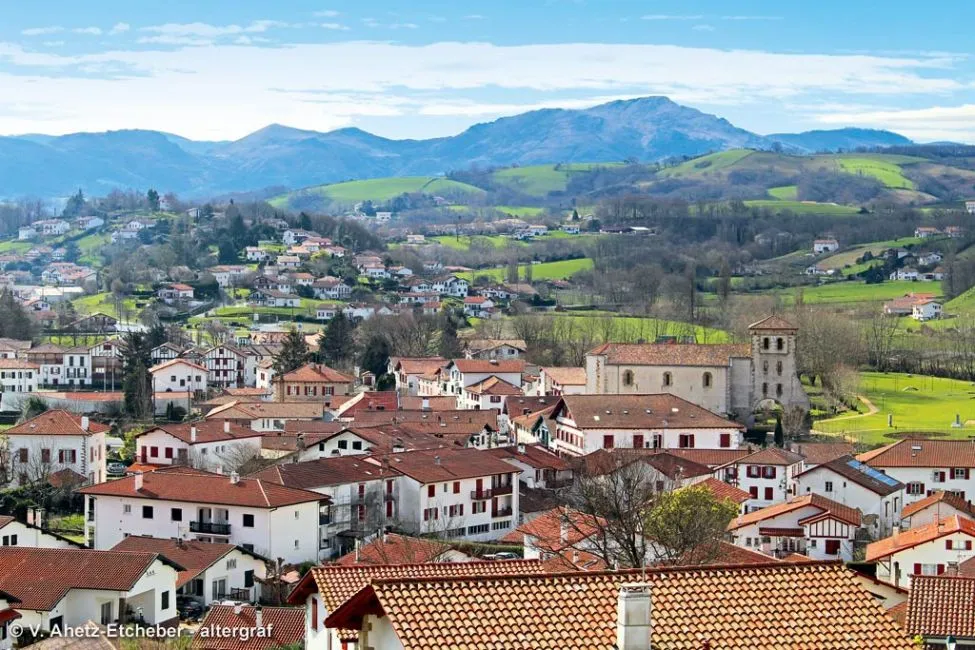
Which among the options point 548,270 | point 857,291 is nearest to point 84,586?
point 857,291

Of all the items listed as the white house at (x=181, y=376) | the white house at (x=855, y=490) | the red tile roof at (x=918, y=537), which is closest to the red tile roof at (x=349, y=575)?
the red tile roof at (x=918, y=537)

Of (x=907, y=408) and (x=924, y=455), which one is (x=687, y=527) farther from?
(x=907, y=408)

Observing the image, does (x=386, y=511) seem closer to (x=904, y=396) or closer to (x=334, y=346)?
(x=904, y=396)

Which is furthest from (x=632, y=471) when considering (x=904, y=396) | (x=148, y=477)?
(x=904, y=396)

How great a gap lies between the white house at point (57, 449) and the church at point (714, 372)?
75.4ft

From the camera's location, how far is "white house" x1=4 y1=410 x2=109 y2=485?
5203 cm

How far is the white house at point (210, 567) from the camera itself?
33.3m

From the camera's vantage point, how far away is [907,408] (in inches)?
2763

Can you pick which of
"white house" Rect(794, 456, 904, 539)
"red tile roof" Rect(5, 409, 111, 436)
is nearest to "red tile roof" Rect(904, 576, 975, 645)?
"white house" Rect(794, 456, 904, 539)

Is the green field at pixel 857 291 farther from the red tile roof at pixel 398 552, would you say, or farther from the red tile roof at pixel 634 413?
the red tile roof at pixel 398 552

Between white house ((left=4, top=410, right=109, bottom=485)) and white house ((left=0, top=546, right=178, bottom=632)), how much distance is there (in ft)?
74.6

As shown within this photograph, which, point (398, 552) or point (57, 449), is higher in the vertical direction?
point (398, 552)

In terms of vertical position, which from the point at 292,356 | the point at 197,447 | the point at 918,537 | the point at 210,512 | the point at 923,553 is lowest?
the point at 292,356

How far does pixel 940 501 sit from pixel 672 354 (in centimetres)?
2370
